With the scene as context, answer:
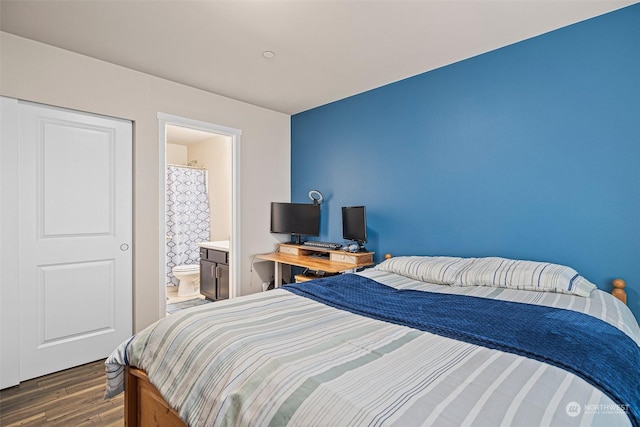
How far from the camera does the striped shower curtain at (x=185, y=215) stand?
16.0 feet

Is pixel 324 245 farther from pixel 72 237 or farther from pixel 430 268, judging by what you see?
pixel 72 237

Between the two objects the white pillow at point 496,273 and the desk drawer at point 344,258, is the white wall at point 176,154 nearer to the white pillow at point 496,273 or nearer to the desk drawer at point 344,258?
the desk drawer at point 344,258

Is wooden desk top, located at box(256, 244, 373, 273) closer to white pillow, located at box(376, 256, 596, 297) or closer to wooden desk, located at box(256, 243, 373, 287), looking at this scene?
wooden desk, located at box(256, 243, 373, 287)

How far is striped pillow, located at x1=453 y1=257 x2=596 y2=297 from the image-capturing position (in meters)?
1.91

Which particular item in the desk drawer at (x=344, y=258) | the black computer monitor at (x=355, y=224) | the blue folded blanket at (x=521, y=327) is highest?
the black computer monitor at (x=355, y=224)

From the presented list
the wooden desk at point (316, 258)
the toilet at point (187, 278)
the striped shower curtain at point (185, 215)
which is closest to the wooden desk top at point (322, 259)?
the wooden desk at point (316, 258)

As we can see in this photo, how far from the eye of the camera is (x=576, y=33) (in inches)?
86.4

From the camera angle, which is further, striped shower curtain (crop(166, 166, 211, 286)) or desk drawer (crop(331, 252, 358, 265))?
striped shower curtain (crop(166, 166, 211, 286))

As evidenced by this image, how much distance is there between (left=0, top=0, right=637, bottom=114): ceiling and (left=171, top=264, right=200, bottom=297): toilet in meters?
2.67

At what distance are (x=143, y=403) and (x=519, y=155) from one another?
2893 mm

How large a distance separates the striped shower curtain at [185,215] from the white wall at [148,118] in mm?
1608

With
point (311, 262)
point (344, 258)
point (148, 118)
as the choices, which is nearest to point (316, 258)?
point (311, 262)

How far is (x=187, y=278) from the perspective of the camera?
462cm

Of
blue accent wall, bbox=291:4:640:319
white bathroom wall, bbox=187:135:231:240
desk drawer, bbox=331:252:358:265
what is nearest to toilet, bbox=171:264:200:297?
white bathroom wall, bbox=187:135:231:240
